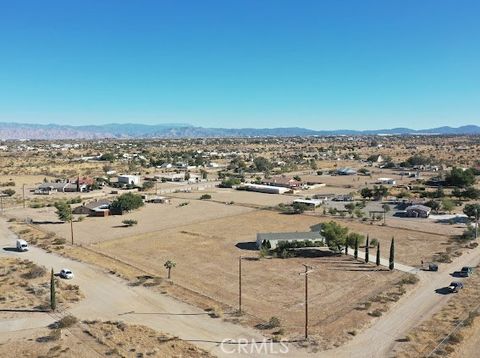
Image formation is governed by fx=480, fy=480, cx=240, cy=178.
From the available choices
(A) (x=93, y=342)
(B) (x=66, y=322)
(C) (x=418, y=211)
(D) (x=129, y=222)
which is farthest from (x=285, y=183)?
(A) (x=93, y=342)

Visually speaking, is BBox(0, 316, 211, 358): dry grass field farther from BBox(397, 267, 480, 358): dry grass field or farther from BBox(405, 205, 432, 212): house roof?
BBox(405, 205, 432, 212): house roof

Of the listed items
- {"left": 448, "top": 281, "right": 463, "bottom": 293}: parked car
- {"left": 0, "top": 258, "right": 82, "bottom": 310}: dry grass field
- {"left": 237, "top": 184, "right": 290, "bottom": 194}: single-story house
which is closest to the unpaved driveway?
{"left": 0, "top": 258, "right": 82, "bottom": 310}: dry grass field

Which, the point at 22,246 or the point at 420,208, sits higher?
the point at 420,208

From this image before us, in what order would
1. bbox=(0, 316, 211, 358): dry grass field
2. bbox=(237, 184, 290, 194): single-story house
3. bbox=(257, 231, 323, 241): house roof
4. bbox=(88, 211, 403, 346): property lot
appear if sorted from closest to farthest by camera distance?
bbox=(0, 316, 211, 358): dry grass field
bbox=(88, 211, 403, 346): property lot
bbox=(257, 231, 323, 241): house roof
bbox=(237, 184, 290, 194): single-story house

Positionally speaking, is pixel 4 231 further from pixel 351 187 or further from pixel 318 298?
pixel 351 187

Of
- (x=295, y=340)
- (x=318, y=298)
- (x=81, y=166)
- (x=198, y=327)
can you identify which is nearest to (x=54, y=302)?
(x=198, y=327)

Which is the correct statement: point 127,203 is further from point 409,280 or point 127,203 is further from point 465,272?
point 465,272
